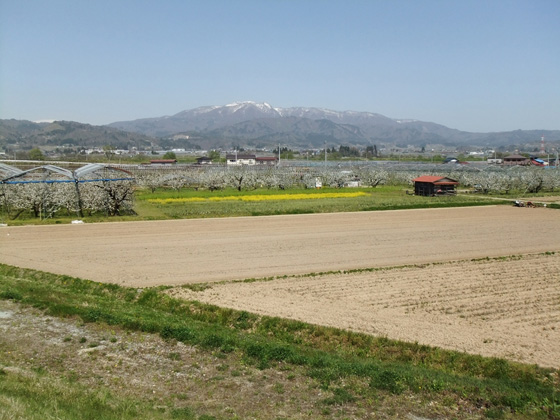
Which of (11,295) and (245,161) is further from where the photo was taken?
(245,161)

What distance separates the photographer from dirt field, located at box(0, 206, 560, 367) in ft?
41.4

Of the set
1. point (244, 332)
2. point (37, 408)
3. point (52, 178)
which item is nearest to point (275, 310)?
point (244, 332)

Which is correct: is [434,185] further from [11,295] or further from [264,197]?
[11,295]

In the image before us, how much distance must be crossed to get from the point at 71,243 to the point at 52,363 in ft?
50.1

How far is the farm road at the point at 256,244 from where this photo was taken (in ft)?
61.2

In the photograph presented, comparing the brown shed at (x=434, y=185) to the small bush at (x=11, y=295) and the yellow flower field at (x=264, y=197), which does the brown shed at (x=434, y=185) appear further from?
the small bush at (x=11, y=295)

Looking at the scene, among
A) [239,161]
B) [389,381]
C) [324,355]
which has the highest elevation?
[239,161]

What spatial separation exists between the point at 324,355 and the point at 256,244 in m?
13.6

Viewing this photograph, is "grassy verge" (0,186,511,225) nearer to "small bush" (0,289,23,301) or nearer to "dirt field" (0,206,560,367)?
"dirt field" (0,206,560,367)

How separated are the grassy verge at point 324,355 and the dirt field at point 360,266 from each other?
873mm

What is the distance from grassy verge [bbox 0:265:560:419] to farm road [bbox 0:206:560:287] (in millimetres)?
2989

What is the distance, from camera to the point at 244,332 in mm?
11930

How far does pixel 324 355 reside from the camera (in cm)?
1018

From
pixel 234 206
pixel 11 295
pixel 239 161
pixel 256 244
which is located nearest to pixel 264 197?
pixel 234 206
